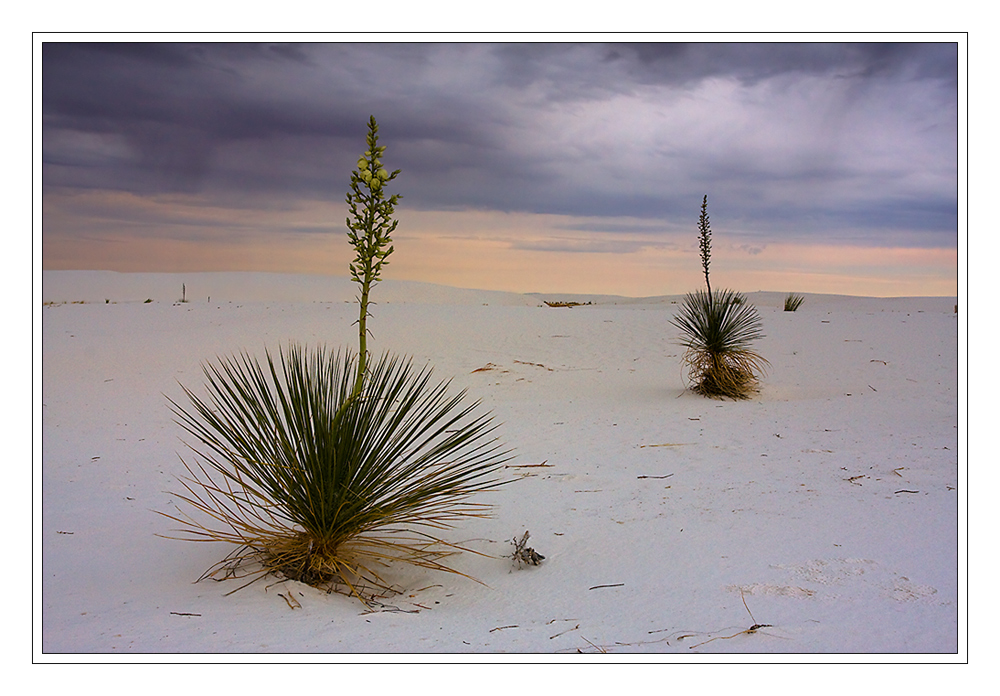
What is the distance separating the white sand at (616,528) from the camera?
102 inches

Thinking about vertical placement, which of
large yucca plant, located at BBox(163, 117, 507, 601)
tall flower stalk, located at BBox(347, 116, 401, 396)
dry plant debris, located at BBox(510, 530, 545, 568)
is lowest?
dry plant debris, located at BBox(510, 530, 545, 568)

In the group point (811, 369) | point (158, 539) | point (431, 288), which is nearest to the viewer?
point (158, 539)

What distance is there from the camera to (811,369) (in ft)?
35.7

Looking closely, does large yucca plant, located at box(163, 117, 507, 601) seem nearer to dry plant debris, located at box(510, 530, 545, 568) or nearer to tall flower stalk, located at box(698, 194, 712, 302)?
dry plant debris, located at box(510, 530, 545, 568)

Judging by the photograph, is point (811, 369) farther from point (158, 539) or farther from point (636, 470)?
point (158, 539)

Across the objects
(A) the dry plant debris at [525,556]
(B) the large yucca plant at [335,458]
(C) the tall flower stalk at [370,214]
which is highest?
(C) the tall flower stalk at [370,214]

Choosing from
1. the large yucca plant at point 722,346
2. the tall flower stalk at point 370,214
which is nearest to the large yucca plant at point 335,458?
the tall flower stalk at point 370,214

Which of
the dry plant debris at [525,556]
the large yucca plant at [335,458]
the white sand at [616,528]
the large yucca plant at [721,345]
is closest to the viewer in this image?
the white sand at [616,528]

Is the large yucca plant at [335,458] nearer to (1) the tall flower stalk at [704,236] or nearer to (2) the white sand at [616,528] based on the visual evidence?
(2) the white sand at [616,528]

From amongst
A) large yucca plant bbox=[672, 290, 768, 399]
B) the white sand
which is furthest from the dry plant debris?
large yucca plant bbox=[672, 290, 768, 399]

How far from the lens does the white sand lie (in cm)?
258

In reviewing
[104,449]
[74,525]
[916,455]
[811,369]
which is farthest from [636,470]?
[811,369]
